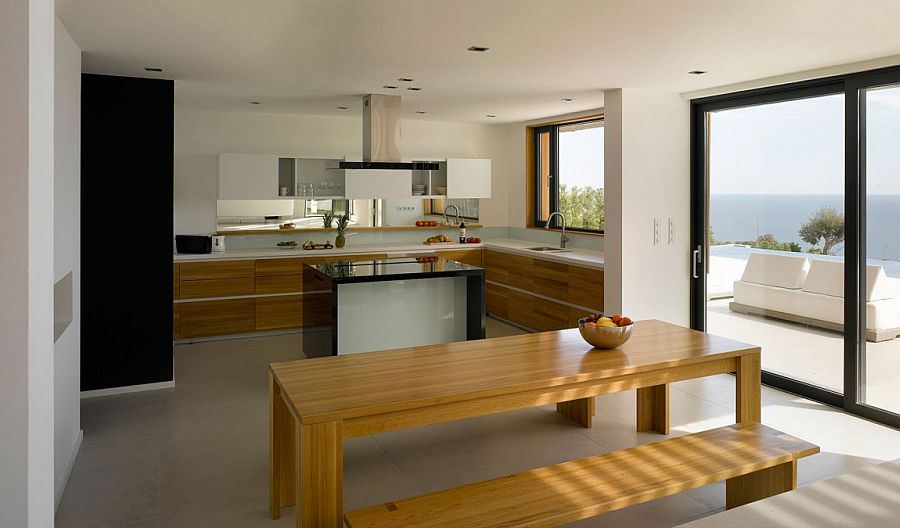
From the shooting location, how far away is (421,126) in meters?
8.43

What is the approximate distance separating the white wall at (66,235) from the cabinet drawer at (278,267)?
9.51 feet

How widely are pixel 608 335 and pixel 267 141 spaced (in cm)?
534

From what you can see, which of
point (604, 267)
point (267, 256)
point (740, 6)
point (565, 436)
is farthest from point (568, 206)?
point (740, 6)

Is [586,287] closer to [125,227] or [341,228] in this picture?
[341,228]

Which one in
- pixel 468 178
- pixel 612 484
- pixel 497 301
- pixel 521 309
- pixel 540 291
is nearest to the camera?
pixel 612 484

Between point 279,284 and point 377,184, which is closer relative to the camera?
point 279,284

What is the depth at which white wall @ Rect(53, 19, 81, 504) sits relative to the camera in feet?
11.6

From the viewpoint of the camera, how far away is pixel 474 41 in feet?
12.9

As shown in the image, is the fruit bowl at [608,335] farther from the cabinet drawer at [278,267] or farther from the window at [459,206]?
the window at [459,206]

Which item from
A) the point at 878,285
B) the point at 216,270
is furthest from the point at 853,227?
the point at 216,270

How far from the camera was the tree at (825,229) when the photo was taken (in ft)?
15.8

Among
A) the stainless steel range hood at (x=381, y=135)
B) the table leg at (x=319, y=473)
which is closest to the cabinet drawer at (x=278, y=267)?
the stainless steel range hood at (x=381, y=135)

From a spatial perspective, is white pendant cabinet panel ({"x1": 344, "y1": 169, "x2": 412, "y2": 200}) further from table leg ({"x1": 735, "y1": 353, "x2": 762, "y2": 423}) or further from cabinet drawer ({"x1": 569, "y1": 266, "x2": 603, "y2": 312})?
table leg ({"x1": 735, "y1": 353, "x2": 762, "y2": 423})

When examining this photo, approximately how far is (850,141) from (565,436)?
9.36 ft
